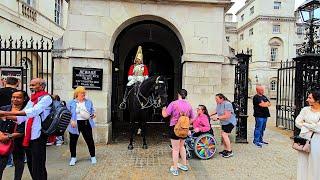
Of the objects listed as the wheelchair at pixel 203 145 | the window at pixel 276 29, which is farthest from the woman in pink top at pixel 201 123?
the window at pixel 276 29

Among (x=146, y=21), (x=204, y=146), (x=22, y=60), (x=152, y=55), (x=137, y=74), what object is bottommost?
(x=204, y=146)

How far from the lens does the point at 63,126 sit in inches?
202

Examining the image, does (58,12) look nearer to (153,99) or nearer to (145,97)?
(145,97)

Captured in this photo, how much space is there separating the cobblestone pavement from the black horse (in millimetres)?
719

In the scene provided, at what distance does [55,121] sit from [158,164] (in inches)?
115

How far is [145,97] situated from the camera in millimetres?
8570

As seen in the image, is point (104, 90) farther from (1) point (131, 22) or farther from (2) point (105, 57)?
(1) point (131, 22)

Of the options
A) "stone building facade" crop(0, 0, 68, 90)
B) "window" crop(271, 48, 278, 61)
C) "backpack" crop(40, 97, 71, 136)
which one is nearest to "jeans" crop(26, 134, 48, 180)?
"backpack" crop(40, 97, 71, 136)

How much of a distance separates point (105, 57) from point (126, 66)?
538 cm

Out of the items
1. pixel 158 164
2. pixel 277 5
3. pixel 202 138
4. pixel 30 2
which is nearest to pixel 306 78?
pixel 202 138

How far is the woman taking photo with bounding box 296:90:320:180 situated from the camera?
495 cm

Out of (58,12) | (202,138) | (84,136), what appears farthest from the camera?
(58,12)

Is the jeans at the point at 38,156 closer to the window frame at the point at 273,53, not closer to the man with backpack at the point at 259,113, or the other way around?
the man with backpack at the point at 259,113

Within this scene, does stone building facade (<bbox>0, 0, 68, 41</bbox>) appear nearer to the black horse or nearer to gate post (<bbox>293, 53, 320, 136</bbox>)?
the black horse
